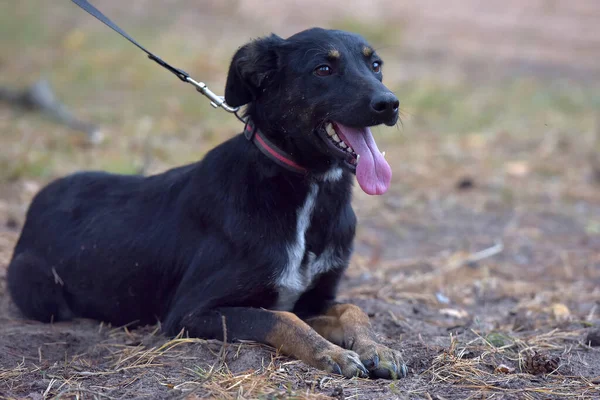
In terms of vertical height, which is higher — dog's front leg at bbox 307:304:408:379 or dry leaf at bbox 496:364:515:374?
dry leaf at bbox 496:364:515:374

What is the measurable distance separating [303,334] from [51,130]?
6.45m

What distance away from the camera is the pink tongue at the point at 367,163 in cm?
381

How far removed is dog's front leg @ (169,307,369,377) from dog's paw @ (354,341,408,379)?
0.06m

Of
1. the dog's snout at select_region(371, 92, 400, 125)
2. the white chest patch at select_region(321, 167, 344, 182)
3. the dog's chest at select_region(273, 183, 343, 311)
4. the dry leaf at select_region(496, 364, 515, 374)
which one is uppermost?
the dog's snout at select_region(371, 92, 400, 125)

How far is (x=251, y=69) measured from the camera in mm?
4098

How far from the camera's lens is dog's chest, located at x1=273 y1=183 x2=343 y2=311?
13.2 feet

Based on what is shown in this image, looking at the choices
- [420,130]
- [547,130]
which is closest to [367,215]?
[420,130]

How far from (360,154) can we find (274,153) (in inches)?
17.9

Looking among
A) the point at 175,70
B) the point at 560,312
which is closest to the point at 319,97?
the point at 175,70

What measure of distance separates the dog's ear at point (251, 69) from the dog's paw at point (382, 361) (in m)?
1.45

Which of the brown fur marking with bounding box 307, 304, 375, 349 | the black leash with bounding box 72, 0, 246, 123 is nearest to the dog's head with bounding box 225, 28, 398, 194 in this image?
the black leash with bounding box 72, 0, 246, 123

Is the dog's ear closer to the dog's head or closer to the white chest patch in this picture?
the dog's head

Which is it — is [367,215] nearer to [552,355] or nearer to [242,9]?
[552,355]

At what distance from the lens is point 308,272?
13.5 ft
